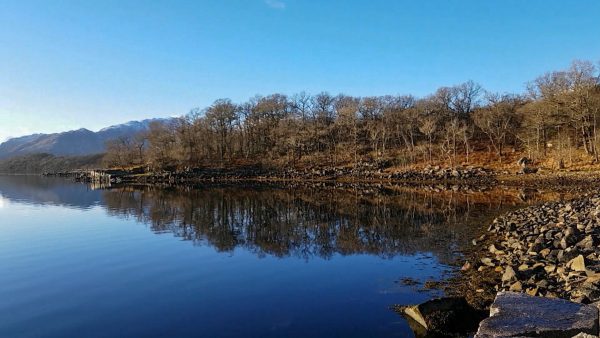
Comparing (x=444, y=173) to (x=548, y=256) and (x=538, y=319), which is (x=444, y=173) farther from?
(x=538, y=319)

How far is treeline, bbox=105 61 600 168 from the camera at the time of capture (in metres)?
67.6

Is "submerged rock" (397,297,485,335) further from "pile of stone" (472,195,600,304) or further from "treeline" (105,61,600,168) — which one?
"treeline" (105,61,600,168)

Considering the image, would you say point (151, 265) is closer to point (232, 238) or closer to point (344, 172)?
point (232, 238)

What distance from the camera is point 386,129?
93.3m

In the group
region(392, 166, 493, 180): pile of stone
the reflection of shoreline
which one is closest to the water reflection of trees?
the reflection of shoreline

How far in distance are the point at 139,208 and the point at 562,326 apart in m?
43.4

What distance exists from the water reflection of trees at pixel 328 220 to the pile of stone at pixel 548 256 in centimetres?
262

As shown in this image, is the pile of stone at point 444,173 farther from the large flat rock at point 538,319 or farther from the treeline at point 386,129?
the large flat rock at point 538,319

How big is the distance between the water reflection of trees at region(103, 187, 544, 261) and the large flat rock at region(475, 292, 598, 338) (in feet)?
40.3

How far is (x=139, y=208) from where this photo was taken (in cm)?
4459

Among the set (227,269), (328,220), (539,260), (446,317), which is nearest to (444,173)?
(328,220)

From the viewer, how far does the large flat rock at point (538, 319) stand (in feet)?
23.2

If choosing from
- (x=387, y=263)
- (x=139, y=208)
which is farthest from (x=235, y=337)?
(x=139, y=208)

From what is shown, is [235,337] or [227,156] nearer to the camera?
[235,337]
